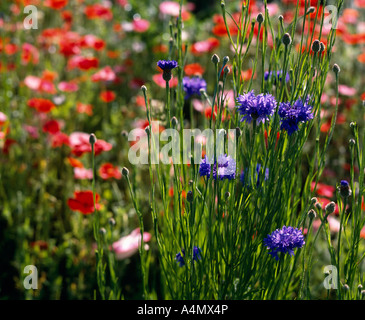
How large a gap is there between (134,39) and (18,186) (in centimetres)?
141

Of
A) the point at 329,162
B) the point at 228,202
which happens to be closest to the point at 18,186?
the point at 228,202

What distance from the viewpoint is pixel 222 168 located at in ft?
2.74

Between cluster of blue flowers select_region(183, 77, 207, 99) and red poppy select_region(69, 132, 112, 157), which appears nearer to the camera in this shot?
cluster of blue flowers select_region(183, 77, 207, 99)

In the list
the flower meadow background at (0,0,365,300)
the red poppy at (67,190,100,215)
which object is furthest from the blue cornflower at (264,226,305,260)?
the red poppy at (67,190,100,215)

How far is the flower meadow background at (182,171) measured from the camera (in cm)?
84

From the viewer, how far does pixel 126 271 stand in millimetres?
1553

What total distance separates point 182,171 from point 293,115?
0.82 feet

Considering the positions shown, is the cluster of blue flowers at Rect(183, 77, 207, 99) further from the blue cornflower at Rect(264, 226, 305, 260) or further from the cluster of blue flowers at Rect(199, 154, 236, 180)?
the blue cornflower at Rect(264, 226, 305, 260)

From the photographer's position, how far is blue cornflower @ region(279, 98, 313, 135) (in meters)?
0.79

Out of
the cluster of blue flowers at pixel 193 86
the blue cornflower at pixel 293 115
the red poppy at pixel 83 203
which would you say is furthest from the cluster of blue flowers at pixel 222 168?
the red poppy at pixel 83 203

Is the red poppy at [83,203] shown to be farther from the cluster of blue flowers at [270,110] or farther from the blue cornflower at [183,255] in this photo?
the cluster of blue flowers at [270,110]

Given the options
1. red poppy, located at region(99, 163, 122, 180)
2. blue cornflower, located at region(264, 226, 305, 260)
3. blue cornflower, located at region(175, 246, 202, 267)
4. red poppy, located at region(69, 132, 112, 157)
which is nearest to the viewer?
blue cornflower, located at region(264, 226, 305, 260)

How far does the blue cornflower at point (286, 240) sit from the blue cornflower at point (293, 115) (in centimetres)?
16
